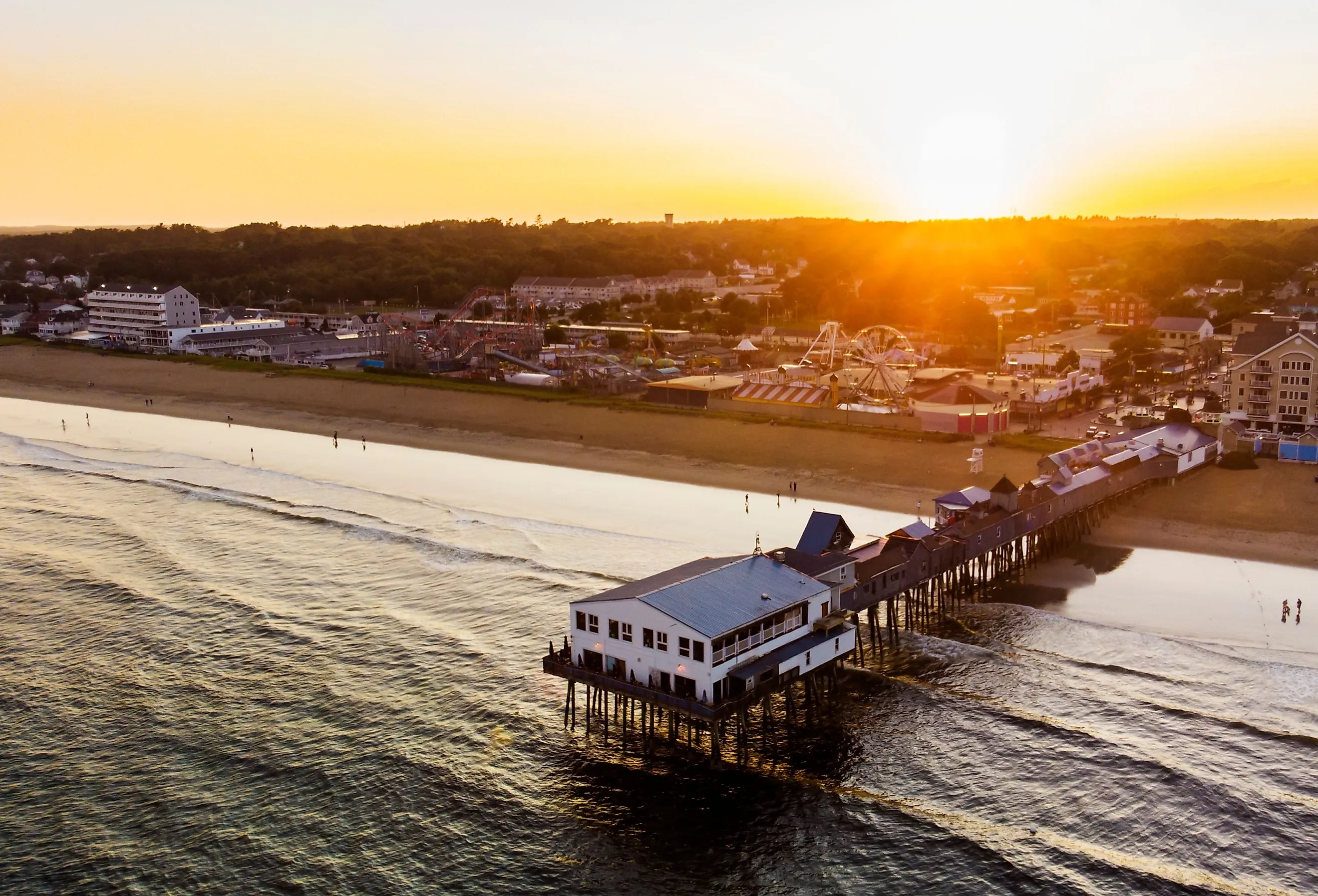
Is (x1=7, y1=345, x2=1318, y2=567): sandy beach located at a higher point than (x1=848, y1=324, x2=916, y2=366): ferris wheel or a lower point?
lower

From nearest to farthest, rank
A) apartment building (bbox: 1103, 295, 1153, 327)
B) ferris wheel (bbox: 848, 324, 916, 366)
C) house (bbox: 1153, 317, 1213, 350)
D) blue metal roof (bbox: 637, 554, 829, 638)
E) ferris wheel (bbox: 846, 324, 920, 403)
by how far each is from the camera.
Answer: blue metal roof (bbox: 637, 554, 829, 638)
ferris wheel (bbox: 846, 324, 920, 403)
ferris wheel (bbox: 848, 324, 916, 366)
house (bbox: 1153, 317, 1213, 350)
apartment building (bbox: 1103, 295, 1153, 327)

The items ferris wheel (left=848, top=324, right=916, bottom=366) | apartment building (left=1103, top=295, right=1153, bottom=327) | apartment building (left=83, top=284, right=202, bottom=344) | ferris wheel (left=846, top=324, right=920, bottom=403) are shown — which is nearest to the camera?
ferris wheel (left=846, top=324, right=920, bottom=403)

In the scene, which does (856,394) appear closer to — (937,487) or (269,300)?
(937,487)

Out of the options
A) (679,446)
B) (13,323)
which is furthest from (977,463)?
(13,323)

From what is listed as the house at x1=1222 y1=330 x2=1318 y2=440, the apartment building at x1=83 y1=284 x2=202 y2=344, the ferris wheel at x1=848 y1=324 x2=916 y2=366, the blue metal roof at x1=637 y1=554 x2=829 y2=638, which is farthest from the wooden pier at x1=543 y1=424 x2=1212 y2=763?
the apartment building at x1=83 y1=284 x2=202 y2=344

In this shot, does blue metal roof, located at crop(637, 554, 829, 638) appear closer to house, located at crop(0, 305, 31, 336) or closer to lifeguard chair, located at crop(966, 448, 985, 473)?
lifeguard chair, located at crop(966, 448, 985, 473)

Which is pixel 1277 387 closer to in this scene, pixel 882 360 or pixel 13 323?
pixel 882 360
